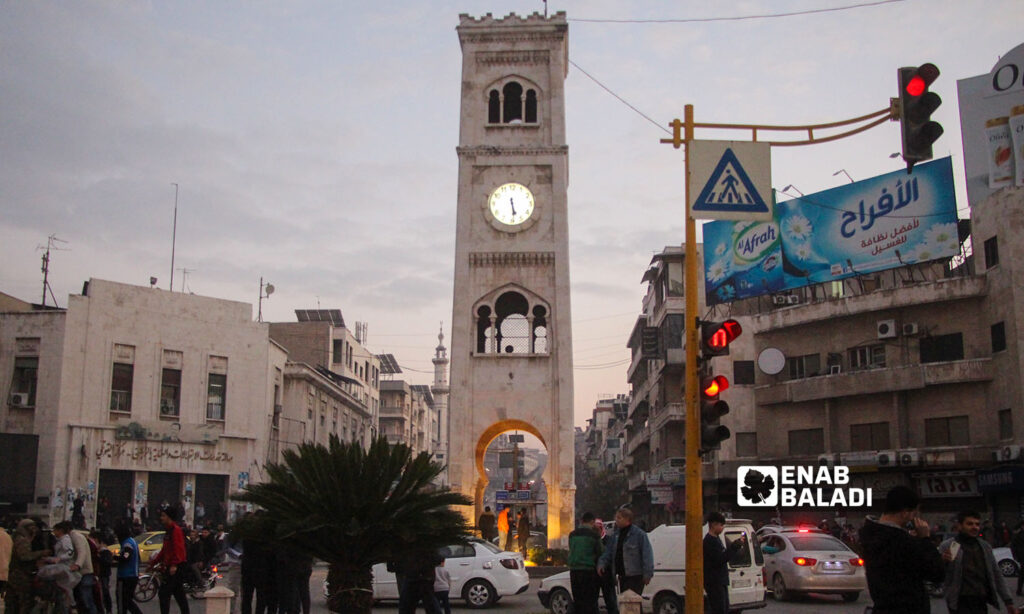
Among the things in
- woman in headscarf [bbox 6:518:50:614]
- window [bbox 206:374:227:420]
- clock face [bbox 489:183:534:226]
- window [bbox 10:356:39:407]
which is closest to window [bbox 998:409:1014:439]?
clock face [bbox 489:183:534:226]

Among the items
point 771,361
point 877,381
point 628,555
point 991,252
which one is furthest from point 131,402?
point 991,252

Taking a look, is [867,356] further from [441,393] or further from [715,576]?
[441,393]

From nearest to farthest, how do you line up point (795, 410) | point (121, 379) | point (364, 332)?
point (121, 379) → point (795, 410) → point (364, 332)

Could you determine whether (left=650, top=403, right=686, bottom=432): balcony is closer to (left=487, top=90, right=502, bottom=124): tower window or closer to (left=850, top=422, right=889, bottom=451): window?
(left=850, top=422, right=889, bottom=451): window

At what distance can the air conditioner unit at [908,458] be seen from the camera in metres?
39.2

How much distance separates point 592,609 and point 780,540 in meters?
9.03

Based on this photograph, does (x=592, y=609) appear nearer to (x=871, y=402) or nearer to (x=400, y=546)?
(x=400, y=546)

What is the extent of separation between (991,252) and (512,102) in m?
18.9

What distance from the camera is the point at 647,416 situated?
67.1 m

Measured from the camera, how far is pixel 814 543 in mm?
22078

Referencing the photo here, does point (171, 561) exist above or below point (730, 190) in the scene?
below

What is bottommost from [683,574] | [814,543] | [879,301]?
[683,574]

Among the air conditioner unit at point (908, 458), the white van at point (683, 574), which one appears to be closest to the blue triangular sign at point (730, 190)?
the white van at point (683, 574)

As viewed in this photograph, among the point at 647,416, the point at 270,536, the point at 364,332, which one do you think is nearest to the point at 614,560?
the point at 270,536
